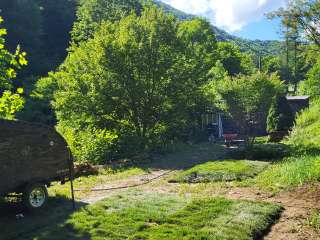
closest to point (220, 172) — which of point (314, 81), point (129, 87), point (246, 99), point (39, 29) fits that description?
point (129, 87)

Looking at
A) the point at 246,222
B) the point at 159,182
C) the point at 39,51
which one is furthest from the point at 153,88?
the point at 39,51

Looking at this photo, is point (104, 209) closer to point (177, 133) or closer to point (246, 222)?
point (246, 222)

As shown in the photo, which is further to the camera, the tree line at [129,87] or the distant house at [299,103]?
the distant house at [299,103]

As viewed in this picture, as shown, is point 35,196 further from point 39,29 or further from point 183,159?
point 39,29

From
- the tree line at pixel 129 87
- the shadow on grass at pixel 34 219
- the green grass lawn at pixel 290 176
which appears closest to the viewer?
the shadow on grass at pixel 34 219

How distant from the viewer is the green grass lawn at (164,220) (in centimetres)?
903

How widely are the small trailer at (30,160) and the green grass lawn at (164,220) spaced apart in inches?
56.7

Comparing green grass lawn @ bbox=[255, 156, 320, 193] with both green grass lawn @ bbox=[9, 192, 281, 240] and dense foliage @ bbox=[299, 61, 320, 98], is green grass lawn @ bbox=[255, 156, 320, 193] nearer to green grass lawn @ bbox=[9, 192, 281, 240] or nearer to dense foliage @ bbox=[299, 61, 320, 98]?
green grass lawn @ bbox=[9, 192, 281, 240]

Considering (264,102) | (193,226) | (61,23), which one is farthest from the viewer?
(61,23)

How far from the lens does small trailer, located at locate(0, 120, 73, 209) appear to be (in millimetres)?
10664

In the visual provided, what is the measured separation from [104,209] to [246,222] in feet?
12.3

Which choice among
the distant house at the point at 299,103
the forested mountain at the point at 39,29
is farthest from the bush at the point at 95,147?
the forested mountain at the point at 39,29

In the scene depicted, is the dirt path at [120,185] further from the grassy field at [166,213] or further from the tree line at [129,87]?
the tree line at [129,87]

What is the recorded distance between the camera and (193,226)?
376 inches
